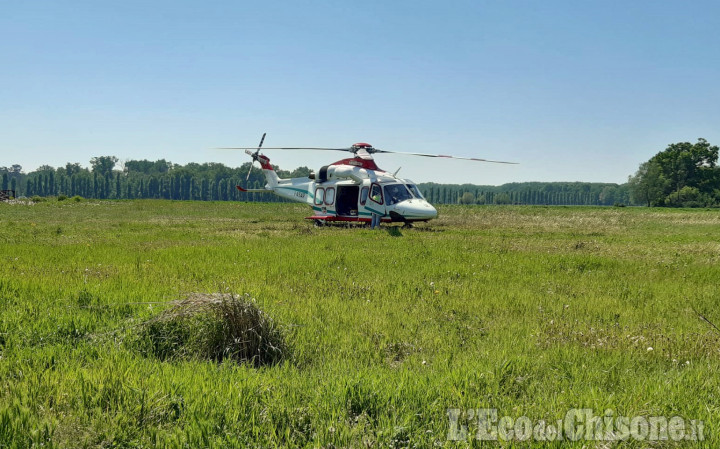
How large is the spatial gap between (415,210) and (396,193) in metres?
1.42

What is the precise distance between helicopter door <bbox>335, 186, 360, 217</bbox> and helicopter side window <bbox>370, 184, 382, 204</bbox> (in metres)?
1.84

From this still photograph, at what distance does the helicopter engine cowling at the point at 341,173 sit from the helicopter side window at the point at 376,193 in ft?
→ 2.54

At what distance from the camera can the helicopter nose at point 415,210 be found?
21281 mm

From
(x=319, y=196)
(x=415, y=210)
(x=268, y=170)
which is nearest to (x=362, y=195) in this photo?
(x=415, y=210)

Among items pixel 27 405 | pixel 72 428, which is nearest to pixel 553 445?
pixel 72 428

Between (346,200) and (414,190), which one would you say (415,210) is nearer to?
(414,190)

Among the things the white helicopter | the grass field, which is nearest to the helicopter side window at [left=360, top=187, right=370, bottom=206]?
the white helicopter

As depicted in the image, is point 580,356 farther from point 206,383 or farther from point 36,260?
point 36,260

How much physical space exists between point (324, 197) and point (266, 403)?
21217 millimetres

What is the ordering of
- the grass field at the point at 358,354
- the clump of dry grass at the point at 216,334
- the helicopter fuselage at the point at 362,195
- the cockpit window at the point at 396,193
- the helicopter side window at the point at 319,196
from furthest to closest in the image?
the helicopter side window at the point at 319,196 → the cockpit window at the point at 396,193 → the helicopter fuselage at the point at 362,195 → the clump of dry grass at the point at 216,334 → the grass field at the point at 358,354

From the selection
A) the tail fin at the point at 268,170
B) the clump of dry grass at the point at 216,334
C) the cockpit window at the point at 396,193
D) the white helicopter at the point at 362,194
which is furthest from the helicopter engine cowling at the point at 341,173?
the clump of dry grass at the point at 216,334

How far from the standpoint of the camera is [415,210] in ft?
69.9

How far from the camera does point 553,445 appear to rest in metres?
3.22

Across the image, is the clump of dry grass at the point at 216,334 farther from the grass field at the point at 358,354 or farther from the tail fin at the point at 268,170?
the tail fin at the point at 268,170
